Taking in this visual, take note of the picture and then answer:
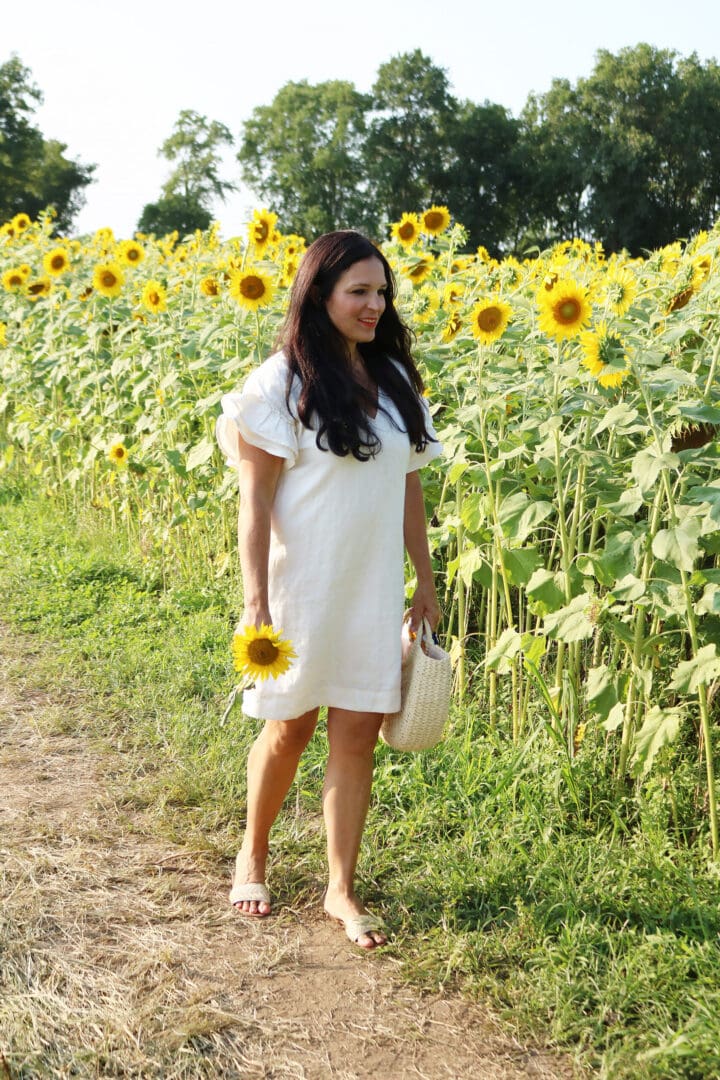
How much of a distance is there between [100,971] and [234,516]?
2.84 meters

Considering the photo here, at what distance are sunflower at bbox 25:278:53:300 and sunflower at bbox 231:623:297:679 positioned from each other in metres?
4.65

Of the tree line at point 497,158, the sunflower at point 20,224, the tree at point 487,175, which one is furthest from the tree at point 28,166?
the sunflower at point 20,224

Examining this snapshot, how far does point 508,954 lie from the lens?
2.56 m

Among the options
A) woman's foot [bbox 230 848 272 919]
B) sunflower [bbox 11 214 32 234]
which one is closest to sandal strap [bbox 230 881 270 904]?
woman's foot [bbox 230 848 272 919]

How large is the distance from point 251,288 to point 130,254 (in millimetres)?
2135

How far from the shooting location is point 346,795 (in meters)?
2.71

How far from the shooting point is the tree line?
4262 centimetres

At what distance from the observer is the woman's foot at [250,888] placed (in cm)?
278

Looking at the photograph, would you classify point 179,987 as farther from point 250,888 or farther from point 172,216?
point 172,216

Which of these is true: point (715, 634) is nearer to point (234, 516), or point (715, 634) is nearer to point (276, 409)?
point (276, 409)

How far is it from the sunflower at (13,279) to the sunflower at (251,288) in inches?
110

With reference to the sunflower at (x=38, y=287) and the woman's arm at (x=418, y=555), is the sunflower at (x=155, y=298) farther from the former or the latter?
the woman's arm at (x=418, y=555)

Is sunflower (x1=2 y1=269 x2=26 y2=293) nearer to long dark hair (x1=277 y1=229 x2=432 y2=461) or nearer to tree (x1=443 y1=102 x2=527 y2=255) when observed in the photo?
long dark hair (x1=277 y1=229 x2=432 y2=461)

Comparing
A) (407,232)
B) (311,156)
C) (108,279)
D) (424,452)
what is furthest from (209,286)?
(311,156)
